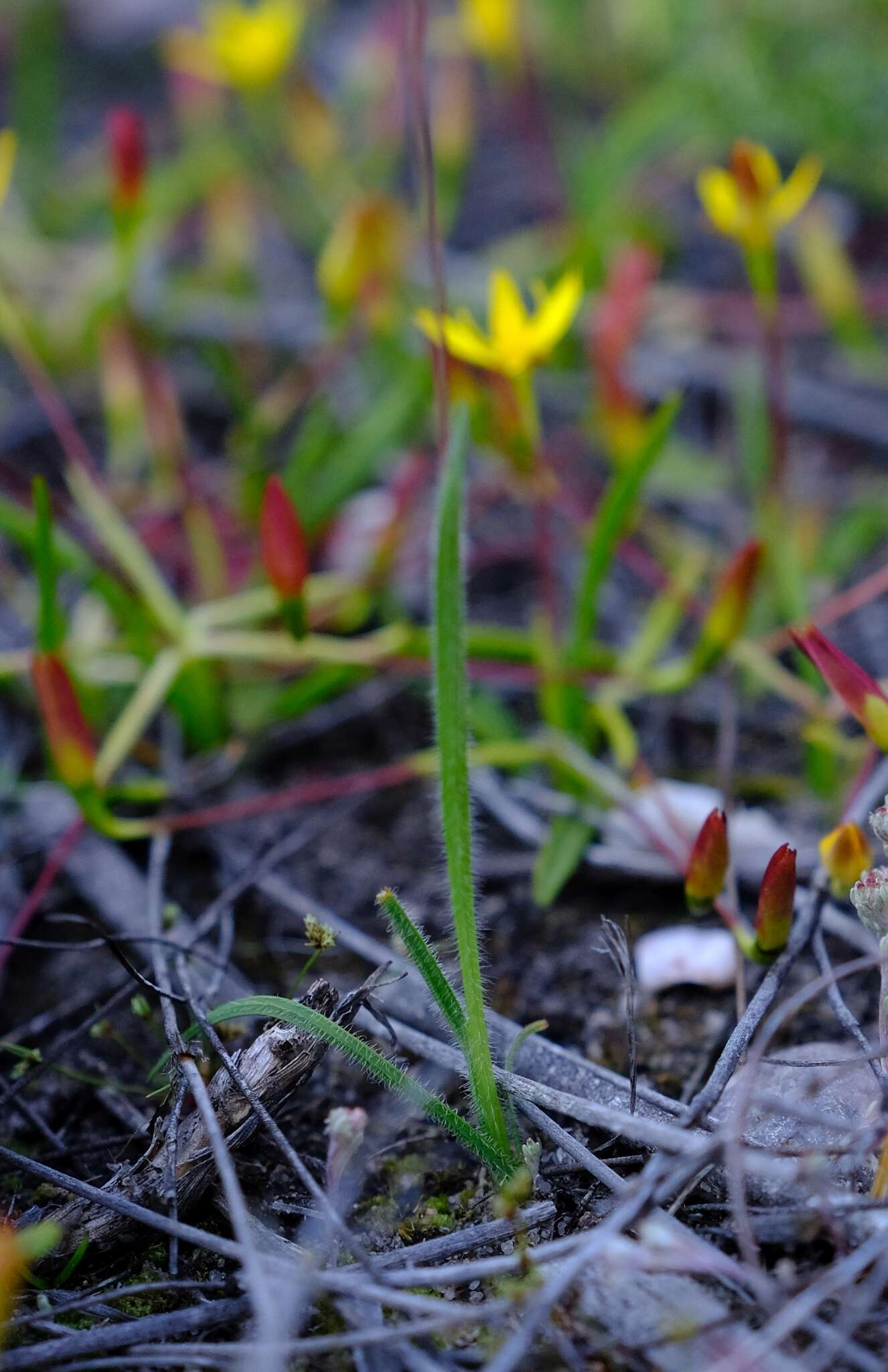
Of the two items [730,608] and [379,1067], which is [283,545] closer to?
[730,608]

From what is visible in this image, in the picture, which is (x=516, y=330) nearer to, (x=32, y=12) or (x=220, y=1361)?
(x=220, y=1361)

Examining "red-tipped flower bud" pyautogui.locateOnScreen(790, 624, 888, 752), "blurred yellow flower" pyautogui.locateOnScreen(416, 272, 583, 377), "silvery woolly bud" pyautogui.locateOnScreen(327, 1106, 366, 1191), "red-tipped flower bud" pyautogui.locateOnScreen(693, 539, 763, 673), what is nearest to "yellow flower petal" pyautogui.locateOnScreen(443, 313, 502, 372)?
"blurred yellow flower" pyautogui.locateOnScreen(416, 272, 583, 377)

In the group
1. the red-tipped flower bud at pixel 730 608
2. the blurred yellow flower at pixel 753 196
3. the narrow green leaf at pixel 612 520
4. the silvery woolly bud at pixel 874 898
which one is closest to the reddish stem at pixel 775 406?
the blurred yellow flower at pixel 753 196

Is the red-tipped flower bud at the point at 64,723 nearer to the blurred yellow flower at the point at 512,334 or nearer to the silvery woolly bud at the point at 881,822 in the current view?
the blurred yellow flower at the point at 512,334

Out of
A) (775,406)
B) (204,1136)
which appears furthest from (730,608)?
(204,1136)

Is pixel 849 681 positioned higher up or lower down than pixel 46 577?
lower down

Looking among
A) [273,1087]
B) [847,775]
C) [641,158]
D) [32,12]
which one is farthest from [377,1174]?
[32,12]
